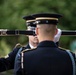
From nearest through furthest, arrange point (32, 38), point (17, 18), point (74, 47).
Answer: point (32, 38) < point (17, 18) < point (74, 47)

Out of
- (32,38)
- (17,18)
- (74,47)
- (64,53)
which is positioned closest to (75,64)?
(64,53)

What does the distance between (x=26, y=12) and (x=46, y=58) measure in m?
6.50

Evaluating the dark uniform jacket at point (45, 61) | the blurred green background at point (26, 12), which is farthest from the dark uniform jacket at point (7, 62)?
the blurred green background at point (26, 12)

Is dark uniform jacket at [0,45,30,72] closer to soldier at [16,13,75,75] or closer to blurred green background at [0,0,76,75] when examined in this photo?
soldier at [16,13,75,75]

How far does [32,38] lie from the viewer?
4797mm

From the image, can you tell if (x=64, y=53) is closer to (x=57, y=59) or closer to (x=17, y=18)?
(x=57, y=59)

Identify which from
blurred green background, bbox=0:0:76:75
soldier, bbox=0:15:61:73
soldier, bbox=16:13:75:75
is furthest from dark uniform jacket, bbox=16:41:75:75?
blurred green background, bbox=0:0:76:75

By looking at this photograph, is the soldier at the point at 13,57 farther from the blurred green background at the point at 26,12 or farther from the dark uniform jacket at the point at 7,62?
the blurred green background at the point at 26,12

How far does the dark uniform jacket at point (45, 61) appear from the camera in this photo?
3.87m

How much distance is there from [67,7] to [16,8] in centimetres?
102

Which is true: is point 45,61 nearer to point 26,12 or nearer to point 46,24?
point 46,24

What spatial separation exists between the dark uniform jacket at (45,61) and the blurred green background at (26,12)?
6.23m

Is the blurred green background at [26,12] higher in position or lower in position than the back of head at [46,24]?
lower

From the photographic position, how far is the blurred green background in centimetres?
1041
